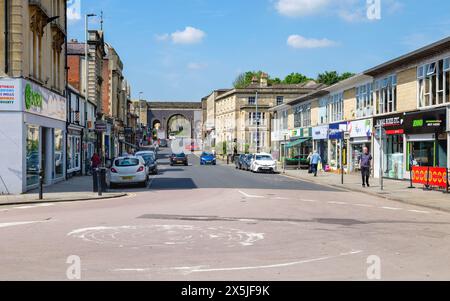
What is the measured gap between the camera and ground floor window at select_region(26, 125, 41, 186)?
22469mm

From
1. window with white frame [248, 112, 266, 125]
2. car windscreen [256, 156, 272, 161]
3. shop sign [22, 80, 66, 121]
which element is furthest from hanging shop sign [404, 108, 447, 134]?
window with white frame [248, 112, 266, 125]

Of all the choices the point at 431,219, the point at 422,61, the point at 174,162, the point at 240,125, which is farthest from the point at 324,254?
the point at 240,125

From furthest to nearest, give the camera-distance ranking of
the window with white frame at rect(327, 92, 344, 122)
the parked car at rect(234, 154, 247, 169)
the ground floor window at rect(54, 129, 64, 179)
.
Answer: the parked car at rect(234, 154, 247, 169)
the window with white frame at rect(327, 92, 344, 122)
the ground floor window at rect(54, 129, 64, 179)

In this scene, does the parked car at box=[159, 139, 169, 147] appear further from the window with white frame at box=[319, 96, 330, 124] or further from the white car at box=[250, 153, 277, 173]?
the white car at box=[250, 153, 277, 173]

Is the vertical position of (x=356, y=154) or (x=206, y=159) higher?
(x=356, y=154)

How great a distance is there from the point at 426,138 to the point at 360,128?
1011cm

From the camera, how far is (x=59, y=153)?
1155 inches

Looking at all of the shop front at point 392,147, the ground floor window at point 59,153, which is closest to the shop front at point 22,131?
the ground floor window at point 59,153

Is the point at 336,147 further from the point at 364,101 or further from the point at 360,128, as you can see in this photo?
the point at 364,101

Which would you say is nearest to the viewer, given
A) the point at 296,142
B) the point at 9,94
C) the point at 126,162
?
the point at 9,94

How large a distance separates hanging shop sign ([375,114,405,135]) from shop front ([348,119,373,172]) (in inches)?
93.8

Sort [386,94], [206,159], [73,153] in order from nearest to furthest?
[73,153] → [386,94] → [206,159]

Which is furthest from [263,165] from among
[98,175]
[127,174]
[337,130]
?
[98,175]

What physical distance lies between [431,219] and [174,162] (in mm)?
42881
